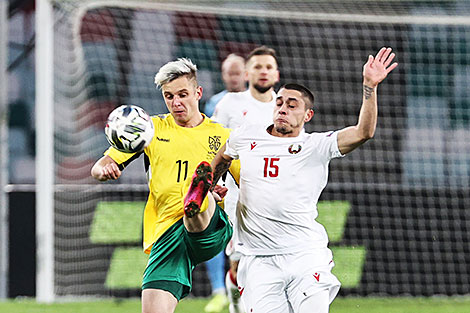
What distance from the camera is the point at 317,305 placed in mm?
5137

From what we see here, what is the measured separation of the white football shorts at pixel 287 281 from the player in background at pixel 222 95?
323 cm

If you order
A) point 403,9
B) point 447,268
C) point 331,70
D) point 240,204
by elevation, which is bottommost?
point 447,268

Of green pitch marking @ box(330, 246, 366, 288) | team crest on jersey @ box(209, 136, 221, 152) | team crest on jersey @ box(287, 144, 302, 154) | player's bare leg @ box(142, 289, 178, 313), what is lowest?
green pitch marking @ box(330, 246, 366, 288)

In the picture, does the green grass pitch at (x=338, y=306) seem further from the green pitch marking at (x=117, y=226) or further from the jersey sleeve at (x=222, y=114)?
the jersey sleeve at (x=222, y=114)

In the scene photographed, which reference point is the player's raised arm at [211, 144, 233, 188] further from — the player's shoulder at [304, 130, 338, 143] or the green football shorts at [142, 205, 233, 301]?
the player's shoulder at [304, 130, 338, 143]

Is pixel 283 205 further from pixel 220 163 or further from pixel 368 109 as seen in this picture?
pixel 368 109

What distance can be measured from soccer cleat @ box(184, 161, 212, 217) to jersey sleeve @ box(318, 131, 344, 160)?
835 millimetres

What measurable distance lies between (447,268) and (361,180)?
58.0 inches

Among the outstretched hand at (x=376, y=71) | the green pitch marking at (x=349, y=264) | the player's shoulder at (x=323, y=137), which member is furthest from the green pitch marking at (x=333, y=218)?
the outstretched hand at (x=376, y=71)

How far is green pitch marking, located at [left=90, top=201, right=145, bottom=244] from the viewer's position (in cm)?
1009

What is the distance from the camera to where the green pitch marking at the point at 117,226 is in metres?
10.1

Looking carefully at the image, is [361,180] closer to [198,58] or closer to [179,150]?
[198,58]

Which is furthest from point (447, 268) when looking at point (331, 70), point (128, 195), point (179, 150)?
point (179, 150)

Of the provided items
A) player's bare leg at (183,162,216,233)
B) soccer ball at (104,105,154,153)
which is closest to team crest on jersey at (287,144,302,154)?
player's bare leg at (183,162,216,233)
